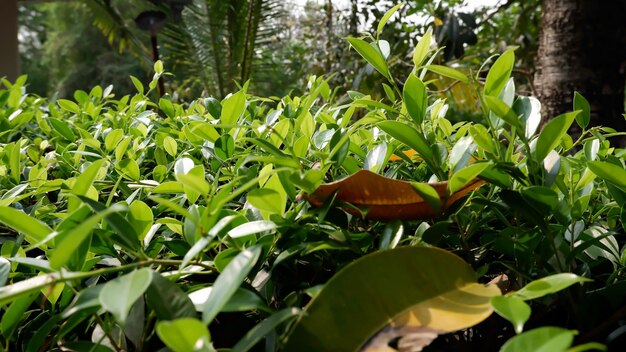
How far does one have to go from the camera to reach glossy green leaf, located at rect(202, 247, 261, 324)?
0.71 ft

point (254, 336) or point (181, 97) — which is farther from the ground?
point (254, 336)

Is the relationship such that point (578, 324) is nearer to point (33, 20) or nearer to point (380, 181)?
point (380, 181)

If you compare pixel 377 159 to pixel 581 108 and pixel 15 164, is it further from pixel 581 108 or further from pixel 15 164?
pixel 15 164

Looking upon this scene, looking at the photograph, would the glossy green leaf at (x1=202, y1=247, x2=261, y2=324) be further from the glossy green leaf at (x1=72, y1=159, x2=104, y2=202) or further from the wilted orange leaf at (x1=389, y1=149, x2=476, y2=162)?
the wilted orange leaf at (x1=389, y1=149, x2=476, y2=162)

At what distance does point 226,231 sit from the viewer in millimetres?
296

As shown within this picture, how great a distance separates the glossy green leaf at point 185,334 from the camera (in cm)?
19

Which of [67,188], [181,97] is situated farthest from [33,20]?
[67,188]

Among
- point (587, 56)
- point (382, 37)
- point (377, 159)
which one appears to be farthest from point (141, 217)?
point (382, 37)

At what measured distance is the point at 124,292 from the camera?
216 millimetres

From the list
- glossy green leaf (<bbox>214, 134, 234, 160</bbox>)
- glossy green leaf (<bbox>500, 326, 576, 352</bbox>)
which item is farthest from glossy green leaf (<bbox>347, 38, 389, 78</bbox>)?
glossy green leaf (<bbox>500, 326, 576, 352</bbox>)

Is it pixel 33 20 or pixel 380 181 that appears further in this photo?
pixel 33 20

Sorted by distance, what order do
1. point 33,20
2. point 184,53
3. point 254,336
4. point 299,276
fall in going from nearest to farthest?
point 254,336
point 299,276
point 184,53
point 33,20

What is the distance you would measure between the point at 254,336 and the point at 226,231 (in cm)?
8

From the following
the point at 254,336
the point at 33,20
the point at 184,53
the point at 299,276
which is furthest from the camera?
the point at 33,20
